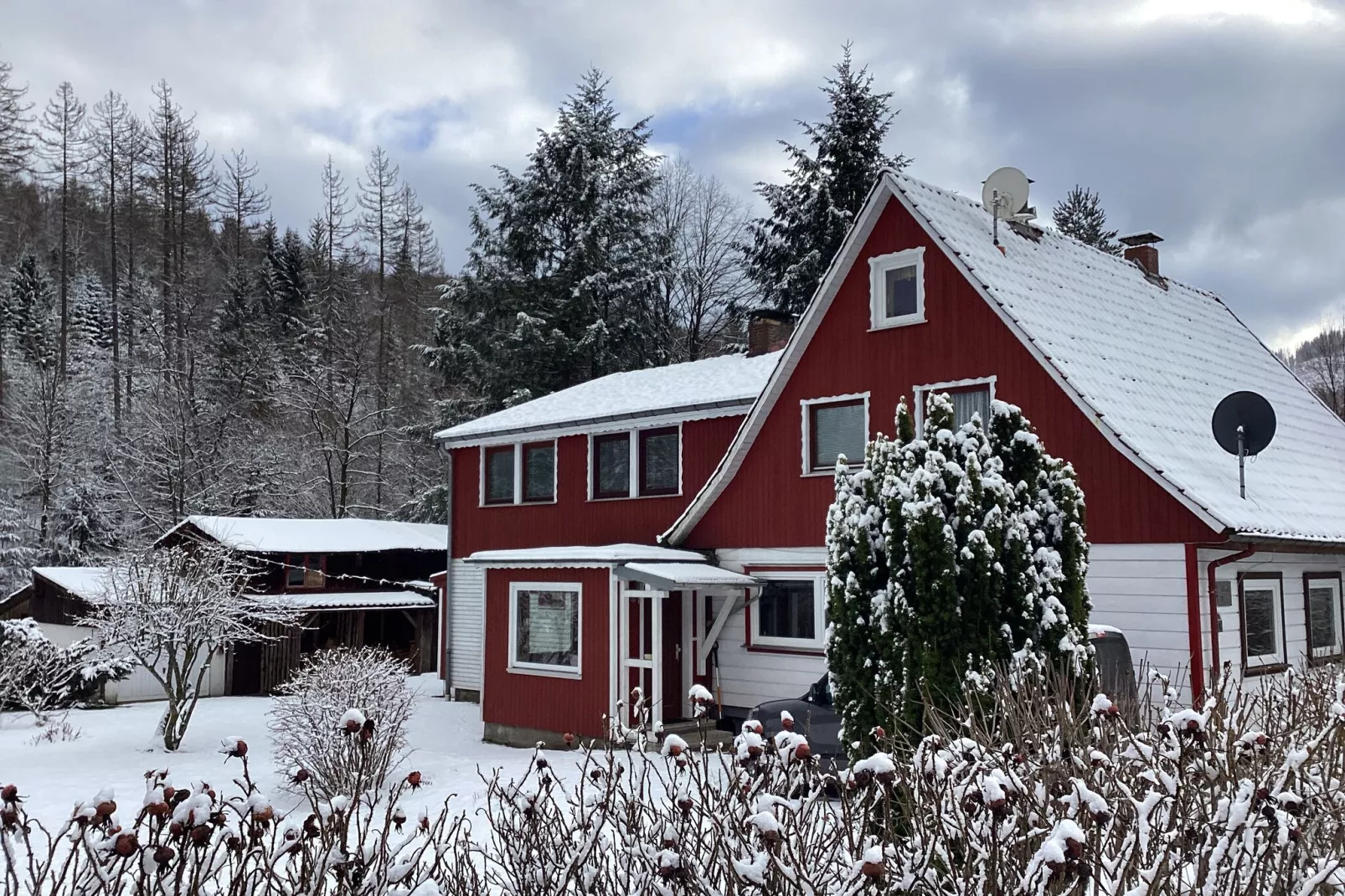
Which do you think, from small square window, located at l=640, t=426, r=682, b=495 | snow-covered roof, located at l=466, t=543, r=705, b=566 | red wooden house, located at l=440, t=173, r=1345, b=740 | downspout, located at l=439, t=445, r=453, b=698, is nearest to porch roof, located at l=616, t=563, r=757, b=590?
red wooden house, located at l=440, t=173, r=1345, b=740

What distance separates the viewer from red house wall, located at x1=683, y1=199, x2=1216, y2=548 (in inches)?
506

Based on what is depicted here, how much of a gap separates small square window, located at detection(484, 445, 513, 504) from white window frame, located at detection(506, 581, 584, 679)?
4970 mm

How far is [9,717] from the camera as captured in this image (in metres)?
21.4

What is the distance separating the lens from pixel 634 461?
19.8m

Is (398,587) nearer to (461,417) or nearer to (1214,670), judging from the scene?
(461,417)

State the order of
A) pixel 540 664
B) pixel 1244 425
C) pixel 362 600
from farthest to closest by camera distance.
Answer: pixel 362 600, pixel 540 664, pixel 1244 425

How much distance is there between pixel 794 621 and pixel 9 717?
15565 mm

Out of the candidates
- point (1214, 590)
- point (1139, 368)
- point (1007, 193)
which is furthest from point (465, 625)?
point (1214, 590)

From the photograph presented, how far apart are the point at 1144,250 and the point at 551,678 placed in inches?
511

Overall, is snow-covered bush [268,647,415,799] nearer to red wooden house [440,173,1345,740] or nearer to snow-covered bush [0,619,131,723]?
red wooden house [440,173,1345,740]

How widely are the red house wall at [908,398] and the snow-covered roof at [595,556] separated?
940 millimetres

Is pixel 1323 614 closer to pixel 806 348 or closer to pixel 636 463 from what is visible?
pixel 806 348

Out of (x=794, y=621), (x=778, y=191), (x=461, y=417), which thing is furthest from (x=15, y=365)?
(x=794, y=621)

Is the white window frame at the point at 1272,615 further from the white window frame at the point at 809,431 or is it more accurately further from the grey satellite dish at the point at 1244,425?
the white window frame at the point at 809,431
